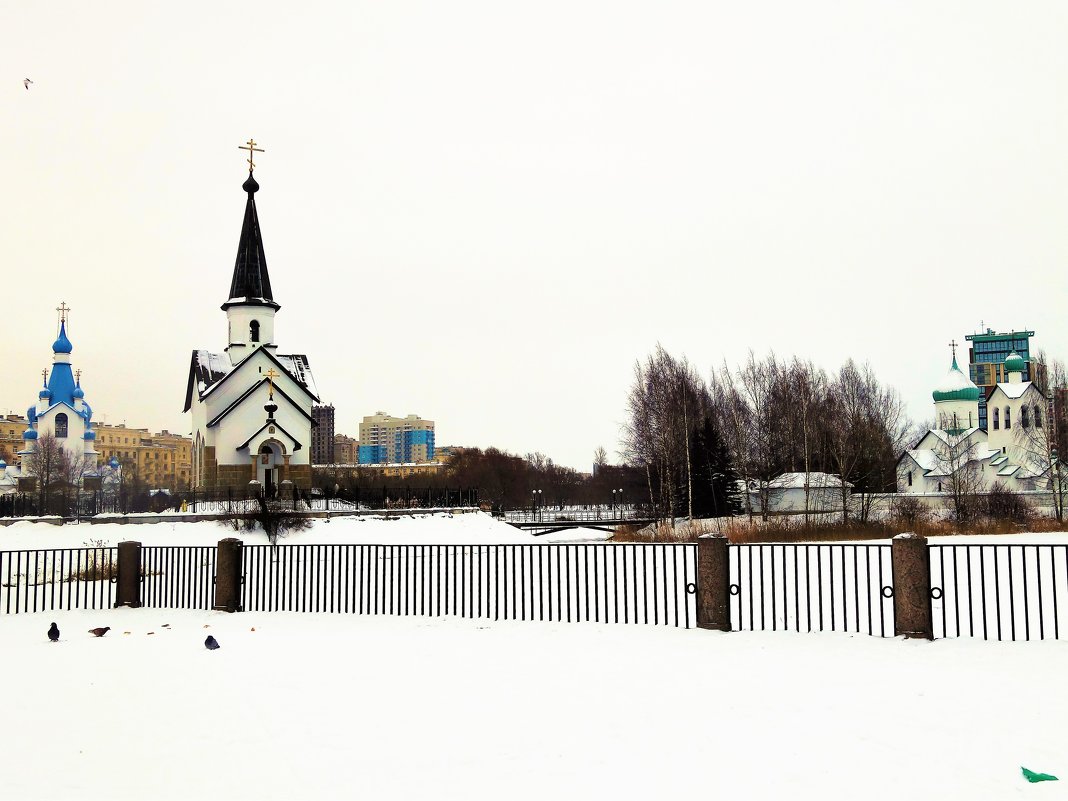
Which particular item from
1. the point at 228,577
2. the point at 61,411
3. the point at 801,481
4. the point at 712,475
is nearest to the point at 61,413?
the point at 61,411

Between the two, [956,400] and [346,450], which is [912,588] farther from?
[346,450]

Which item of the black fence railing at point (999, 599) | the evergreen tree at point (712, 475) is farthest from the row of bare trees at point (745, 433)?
the black fence railing at point (999, 599)

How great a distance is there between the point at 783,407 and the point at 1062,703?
44.0m

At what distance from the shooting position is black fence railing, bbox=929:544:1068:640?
867cm

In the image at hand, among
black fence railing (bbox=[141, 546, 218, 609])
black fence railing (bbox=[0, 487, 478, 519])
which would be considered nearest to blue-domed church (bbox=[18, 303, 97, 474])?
black fence railing (bbox=[0, 487, 478, 519])

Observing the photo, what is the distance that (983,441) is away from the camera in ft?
211

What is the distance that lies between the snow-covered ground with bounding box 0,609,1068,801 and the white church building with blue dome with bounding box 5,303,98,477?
57.1m

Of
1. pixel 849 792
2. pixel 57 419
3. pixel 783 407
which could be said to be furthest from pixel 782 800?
pixel 57 419

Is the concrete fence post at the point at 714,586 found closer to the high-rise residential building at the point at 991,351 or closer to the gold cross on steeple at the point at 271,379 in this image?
the gold cross on steeple at the point at 271,379

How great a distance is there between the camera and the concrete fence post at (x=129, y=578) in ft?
39.8

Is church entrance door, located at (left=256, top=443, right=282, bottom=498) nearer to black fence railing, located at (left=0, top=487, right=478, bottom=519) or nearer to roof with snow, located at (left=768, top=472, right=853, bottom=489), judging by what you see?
black fence railing, located at (left=0, top=487, right=478, bottom=519)

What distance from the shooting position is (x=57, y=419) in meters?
59.9

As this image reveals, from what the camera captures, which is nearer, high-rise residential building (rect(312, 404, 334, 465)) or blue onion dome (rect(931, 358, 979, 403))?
blue onion dome (rect(931, 358, 979, 403))

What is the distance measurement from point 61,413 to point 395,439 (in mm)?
119259
